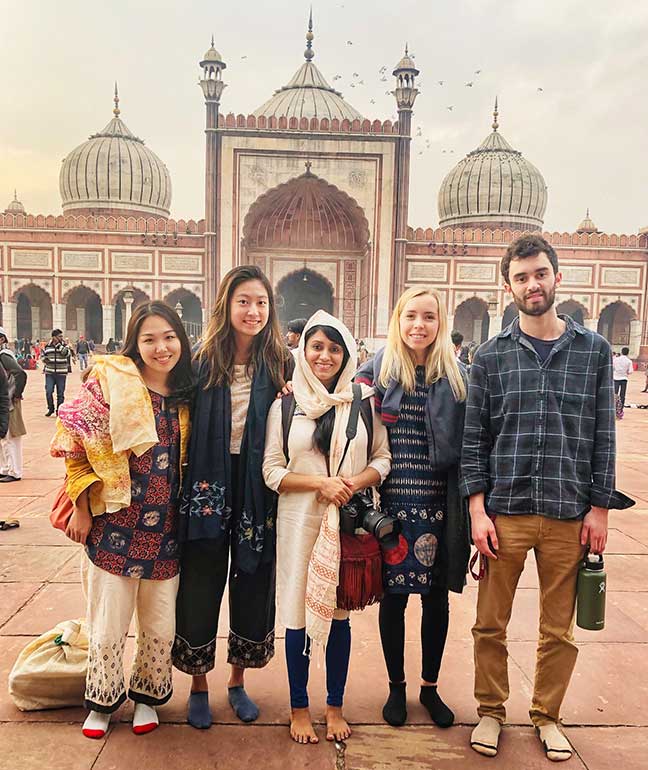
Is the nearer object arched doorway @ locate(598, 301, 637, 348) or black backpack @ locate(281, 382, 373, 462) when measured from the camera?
black backpack @ locate(281, 382, 373, 462)

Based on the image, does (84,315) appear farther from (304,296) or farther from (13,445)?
(13,445)

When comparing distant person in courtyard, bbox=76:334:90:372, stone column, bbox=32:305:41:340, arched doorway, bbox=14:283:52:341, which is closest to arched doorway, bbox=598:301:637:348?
distant person in courtyard, bbox=76:334:90:372

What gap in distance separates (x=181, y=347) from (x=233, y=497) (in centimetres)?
49

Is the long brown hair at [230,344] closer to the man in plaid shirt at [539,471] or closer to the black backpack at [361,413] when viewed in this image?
the black backpack at [361,413]

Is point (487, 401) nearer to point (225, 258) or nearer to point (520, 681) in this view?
point (520, 681)

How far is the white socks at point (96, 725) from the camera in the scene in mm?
1886

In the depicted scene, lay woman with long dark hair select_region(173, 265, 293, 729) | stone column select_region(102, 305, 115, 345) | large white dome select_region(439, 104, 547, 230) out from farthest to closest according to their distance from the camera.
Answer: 1. large white dome select_region(439, 104, 547, 230)
2. stone column select_region(102, 305, 115, 345)
3. woman with long dark hair select_region(173, 265, 293, 729)

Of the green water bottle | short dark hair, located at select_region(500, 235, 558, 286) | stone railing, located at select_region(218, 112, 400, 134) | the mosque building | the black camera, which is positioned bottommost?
the green water bottle

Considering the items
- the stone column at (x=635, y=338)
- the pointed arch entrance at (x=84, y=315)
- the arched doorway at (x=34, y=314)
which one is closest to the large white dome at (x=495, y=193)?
the stone column at (x=635, y=338)

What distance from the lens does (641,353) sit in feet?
71.9

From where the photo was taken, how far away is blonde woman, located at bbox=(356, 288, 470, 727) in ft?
6.41

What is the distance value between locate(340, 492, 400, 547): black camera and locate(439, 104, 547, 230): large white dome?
24263 mm

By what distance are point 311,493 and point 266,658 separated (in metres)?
0.62

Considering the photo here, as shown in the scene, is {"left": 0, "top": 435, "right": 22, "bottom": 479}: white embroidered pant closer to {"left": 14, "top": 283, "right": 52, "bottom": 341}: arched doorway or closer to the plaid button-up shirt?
the plaid button-up shirt
